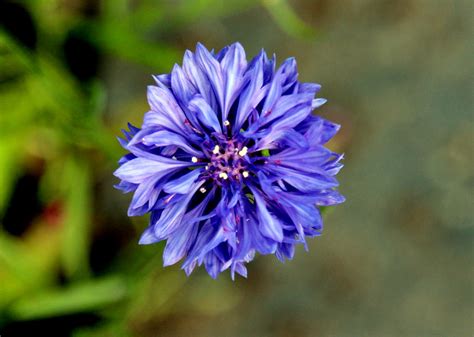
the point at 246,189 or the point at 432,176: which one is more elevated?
the point at 432,176

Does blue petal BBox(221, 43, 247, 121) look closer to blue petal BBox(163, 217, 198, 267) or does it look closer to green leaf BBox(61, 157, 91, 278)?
blue petal BBox(163, 217, 198, 267)

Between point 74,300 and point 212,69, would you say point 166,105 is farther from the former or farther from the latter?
point 74,300

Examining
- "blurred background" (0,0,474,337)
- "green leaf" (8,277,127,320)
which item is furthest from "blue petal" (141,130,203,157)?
A: "blurred background" (0,0,474,337)

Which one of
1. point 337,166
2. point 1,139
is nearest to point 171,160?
point 337,166

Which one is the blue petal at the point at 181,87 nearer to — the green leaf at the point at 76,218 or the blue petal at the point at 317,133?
the blue petal at the point at 317,133

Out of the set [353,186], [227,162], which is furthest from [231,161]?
[353,186]

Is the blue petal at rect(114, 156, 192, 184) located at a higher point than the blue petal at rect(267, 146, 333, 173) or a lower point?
lower

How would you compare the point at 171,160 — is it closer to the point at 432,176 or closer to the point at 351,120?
the point at 351,120

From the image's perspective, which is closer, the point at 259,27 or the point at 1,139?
the point at 1,139
